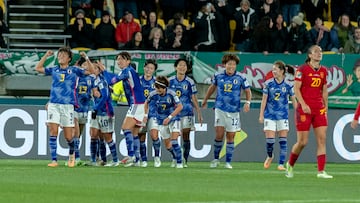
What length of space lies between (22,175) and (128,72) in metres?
4.84

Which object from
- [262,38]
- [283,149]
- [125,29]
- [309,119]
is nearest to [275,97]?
[283,149]

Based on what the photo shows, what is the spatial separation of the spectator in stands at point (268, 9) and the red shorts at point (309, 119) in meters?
12.4

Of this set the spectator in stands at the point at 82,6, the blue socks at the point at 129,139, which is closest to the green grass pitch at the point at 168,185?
the blue socks at the point at 129,139

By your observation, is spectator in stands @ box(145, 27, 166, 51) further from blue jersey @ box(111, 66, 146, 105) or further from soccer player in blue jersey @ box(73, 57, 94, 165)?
blue jersey @ box(111, 66, 146, 105)

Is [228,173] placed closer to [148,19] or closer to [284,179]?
[284,179]

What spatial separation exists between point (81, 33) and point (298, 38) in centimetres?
546

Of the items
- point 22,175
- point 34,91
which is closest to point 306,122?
point 22,175

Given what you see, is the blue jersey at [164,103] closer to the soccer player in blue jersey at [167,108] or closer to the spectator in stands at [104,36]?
the soccer player in blue jersey at [167,108]

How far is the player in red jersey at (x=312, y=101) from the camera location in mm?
19734

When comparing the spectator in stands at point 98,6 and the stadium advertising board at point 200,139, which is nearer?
the stadium advertising board at point 200,139

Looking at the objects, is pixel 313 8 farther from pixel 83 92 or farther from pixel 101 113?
pixel 101 113

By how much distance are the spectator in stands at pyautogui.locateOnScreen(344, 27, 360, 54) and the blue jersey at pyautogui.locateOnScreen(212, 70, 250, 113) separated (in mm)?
7027

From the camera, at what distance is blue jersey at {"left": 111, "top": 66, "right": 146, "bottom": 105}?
24.3 m

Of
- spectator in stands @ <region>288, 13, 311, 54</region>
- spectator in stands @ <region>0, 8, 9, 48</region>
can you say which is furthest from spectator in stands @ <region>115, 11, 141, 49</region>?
spectator in stands @ <region>288, 13, 311, 54</region>
